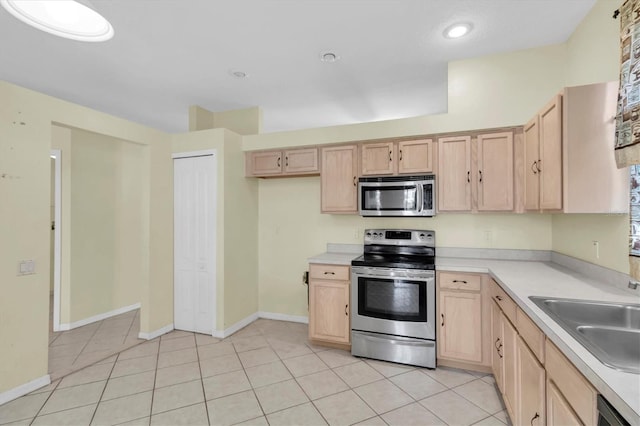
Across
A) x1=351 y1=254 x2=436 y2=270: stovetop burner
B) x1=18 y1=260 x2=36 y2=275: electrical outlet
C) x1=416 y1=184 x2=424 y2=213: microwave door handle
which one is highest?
x1=416 y1=184 x2=424 y2=213: microwave door handle

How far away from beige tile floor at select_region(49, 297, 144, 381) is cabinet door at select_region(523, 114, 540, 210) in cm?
408

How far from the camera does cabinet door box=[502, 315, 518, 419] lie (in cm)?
177

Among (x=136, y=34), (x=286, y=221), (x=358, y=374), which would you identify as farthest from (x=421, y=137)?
(x=136, y=34)

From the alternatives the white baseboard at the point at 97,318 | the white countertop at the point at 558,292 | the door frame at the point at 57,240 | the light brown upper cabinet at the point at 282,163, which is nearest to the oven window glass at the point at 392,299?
the white countertop at the point at 558,292

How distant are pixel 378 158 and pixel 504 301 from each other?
1.75 m

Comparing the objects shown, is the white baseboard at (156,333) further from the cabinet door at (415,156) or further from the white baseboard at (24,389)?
the cabinet door at (415,156)

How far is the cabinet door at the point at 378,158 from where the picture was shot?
3090 millimetres

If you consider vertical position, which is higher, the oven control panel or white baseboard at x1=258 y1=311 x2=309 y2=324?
the oven control panel

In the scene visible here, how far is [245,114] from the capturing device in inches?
157

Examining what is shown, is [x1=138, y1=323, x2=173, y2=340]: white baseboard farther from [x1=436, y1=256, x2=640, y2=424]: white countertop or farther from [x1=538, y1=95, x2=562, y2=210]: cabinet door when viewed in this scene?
[x1=538, y1=95, x2=562, y2=210]: cabinet door

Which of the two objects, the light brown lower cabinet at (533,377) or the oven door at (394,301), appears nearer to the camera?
the light brown lower cabinet at (533,377)

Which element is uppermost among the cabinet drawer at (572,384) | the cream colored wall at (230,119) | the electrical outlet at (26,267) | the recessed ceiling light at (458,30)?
the recessed ceiling light at (458,30)

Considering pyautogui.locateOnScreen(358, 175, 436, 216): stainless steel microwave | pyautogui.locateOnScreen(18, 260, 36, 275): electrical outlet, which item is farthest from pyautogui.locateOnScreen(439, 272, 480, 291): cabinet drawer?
pyautogui.locateOnScreen(18, 260, 36, 275): electrical outlet

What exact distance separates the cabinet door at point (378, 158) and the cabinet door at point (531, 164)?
1.15m
